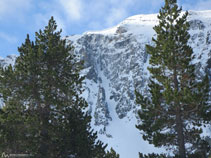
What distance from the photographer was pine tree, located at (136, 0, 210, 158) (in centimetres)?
1270

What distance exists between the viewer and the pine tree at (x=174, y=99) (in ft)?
41.7

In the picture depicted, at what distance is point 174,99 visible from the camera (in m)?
12.3

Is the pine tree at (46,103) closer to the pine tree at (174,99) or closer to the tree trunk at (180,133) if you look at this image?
the pine tree at (174,99)

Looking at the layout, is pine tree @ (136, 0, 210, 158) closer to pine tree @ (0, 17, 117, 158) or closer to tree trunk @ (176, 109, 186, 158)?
tree trunk @ (176, 109, 186, 158)

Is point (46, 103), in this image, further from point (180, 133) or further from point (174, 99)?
point (180, 133)

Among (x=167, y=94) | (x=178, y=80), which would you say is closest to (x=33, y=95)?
(x=167, y=94)

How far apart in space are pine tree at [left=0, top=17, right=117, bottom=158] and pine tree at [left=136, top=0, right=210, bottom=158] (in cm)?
378

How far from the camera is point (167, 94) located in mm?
12383

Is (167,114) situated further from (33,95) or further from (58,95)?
(33,95)

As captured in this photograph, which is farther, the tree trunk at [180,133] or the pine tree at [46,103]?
the tree trunk at [180,133]

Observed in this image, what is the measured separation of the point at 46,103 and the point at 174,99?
23.9 ft

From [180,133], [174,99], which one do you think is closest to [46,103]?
[174,99]

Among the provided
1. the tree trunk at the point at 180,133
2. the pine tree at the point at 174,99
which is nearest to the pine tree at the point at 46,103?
the pine tree at the point at 174,99

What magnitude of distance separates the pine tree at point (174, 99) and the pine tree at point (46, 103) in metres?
3.78
